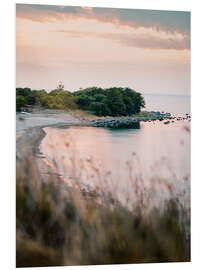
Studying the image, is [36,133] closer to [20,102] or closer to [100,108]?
[20,102]

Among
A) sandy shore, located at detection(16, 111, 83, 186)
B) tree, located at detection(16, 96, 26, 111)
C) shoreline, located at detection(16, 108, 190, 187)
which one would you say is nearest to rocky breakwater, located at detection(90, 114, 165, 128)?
shoreline, located at detection(16, 108, 190, 187)

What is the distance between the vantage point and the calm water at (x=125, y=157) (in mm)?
4621

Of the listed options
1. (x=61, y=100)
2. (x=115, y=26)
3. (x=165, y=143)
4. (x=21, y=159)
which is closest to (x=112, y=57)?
(x=115, y=26)

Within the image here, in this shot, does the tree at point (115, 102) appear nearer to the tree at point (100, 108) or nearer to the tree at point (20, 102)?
the tree at point (100, 108)

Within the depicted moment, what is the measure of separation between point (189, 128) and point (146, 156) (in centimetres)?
57

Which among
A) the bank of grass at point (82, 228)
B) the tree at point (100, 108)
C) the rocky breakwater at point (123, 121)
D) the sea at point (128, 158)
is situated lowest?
the bank of grass at point (82, 228)

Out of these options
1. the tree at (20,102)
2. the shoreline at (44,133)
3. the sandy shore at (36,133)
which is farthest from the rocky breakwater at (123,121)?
the tree at (20,102)

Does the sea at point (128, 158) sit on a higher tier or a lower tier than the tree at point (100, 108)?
lower

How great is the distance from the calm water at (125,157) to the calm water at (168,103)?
163 millimetres

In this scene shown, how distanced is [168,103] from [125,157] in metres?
0.80

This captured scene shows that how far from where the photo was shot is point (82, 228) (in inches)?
172

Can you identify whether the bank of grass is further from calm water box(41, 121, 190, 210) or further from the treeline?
the treeline
